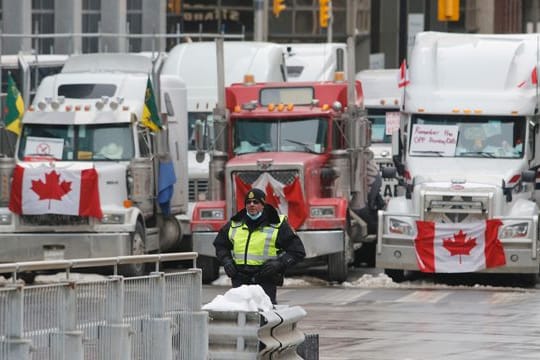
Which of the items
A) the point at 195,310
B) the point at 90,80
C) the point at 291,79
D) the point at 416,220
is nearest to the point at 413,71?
the point at 416,220

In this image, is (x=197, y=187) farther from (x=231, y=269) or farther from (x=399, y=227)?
(x=231, y=269)

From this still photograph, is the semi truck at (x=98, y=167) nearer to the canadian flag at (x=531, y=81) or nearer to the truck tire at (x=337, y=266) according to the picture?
the truck tire at (x=337, y=266)

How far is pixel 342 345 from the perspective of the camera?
19.3 m

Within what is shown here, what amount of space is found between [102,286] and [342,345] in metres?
6.33

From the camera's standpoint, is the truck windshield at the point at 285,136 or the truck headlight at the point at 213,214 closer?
the truck headlight at the point at 213,214

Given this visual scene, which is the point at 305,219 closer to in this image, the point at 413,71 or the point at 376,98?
the point at 413,71

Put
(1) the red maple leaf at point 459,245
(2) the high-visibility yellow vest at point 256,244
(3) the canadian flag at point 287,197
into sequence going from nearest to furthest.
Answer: (2) the high-visibility yellow vest at point 256,244 → (1) the red maple leaf at point 459,245 → (3) the canadian flag at point 287,197

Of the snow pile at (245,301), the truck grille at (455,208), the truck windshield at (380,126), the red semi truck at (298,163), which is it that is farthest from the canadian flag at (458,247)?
the snow pile at (245,301)

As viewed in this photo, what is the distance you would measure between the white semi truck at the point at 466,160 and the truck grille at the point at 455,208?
0.05 ft

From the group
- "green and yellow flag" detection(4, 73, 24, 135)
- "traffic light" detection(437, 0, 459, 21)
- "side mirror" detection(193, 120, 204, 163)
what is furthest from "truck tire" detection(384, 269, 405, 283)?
"traffic light" detection(437, 0, 459, 21)

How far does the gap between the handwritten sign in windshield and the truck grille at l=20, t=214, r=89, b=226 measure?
542 centimetres

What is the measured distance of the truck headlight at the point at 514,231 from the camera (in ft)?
89.1

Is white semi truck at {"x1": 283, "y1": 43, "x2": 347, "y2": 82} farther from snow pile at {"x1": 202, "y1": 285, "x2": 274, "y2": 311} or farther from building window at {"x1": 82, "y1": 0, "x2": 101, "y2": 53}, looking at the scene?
snow pile at {"x1": 202, "y1": 285, "x2": 274, "y2": 311}

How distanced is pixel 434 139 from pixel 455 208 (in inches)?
69.0
